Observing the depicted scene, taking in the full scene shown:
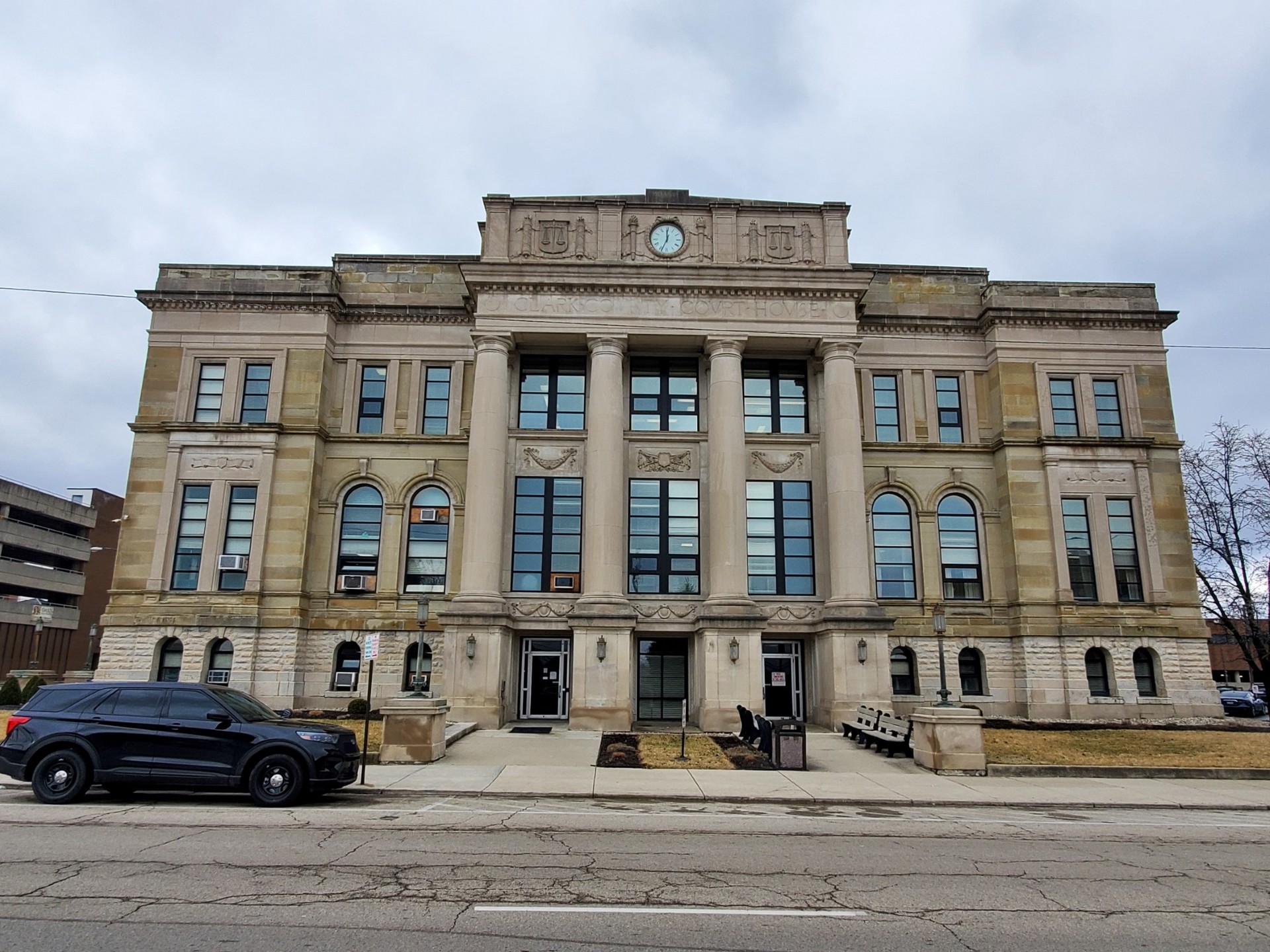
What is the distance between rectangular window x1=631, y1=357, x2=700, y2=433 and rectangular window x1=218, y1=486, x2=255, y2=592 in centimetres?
1389

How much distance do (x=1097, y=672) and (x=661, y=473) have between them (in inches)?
659

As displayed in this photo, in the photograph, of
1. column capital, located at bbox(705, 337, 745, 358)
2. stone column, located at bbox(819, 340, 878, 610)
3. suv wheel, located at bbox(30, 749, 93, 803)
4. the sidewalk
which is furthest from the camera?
column capital, located at bbox(705, 337, 745, 358)

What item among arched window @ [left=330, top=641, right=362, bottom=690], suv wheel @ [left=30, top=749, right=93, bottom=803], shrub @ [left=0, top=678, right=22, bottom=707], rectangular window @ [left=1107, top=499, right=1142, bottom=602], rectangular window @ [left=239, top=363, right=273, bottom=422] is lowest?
suv wheel @ [left=30, top=749, right=93, bottom=803]

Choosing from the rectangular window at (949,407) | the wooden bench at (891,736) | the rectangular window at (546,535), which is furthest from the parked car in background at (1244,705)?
the rectangular window at (546,535)

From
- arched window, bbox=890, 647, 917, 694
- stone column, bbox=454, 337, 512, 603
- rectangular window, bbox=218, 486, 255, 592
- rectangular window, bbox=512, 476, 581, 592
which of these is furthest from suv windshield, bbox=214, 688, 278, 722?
arched window, bbox=890, 647, 917, 694

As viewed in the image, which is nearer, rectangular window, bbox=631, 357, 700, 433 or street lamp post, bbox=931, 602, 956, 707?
street lamp post, bbox=931, 602, 956, 707

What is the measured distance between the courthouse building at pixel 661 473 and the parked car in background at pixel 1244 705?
19547mm

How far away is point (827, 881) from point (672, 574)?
20726mm

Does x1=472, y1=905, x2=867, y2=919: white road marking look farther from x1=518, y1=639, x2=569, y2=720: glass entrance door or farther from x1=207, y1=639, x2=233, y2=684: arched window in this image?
x1=207, y1=639, x2=233, y2=684: arched window

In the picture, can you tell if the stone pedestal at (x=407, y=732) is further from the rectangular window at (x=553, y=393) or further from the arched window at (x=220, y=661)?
the rectangular window at (x=553, y=393)

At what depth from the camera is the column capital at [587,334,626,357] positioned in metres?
29.3

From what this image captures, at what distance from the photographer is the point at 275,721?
13305mm

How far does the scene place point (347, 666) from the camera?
29844 millimetres

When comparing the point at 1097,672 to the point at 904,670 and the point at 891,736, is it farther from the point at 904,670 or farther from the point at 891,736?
the point at 891,736
